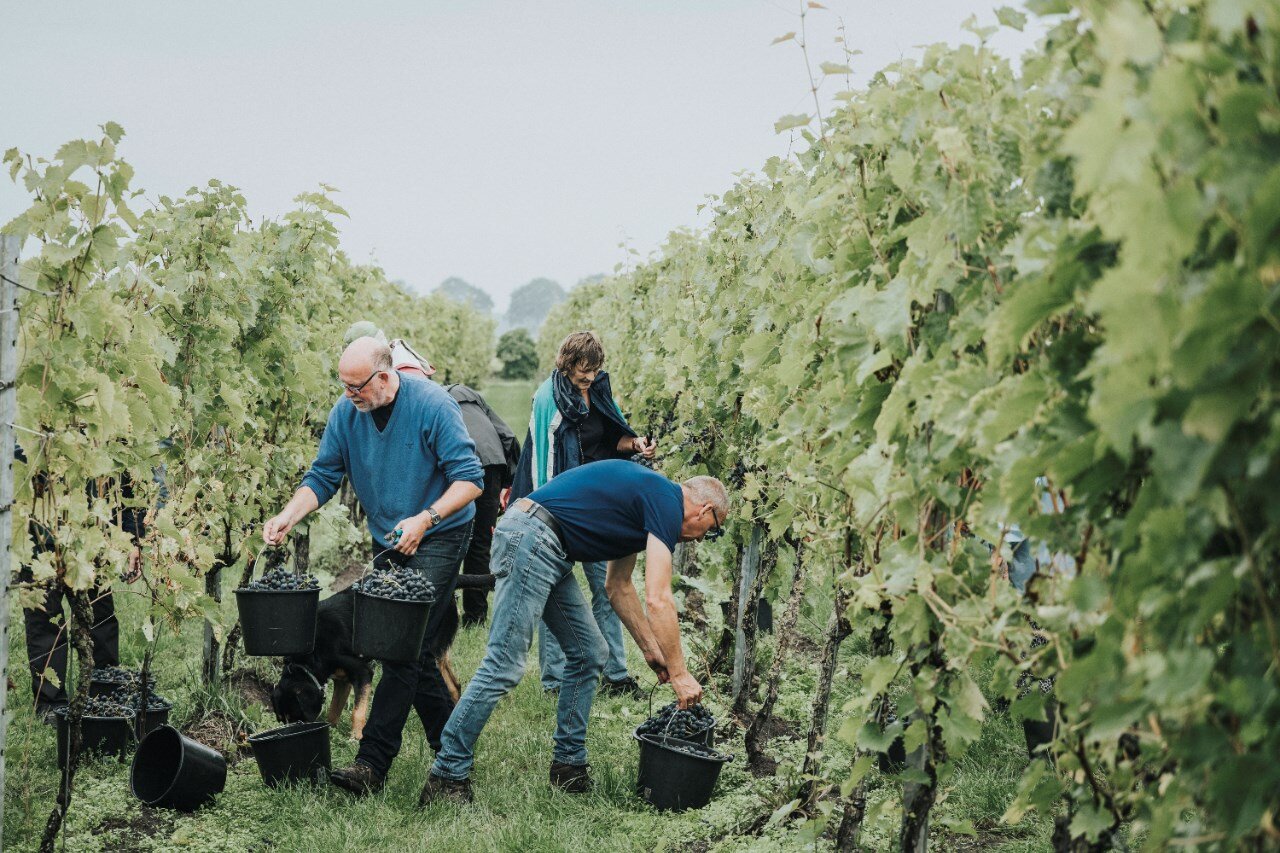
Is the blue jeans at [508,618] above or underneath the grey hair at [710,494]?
underneath

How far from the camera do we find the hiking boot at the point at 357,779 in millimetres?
4285

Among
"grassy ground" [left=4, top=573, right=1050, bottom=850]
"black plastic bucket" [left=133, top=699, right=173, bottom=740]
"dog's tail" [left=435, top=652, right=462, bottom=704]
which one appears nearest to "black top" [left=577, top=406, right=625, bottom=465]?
"dog's tail" [left=435, top=652, right=462, bottom=704]

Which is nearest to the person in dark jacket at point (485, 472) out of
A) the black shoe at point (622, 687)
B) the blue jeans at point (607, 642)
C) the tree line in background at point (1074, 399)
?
the blue jeans at point (607, 642)

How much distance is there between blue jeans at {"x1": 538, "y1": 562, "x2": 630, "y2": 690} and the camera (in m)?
5.84

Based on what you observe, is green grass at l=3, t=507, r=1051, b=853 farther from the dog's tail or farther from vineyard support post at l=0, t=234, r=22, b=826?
vineyard support post at l=0, t=234, r=22, b=826

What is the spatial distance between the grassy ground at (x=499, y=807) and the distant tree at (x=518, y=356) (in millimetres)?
58535

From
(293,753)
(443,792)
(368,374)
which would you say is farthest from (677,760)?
(368,374)

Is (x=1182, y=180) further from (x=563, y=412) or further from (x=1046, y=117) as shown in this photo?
(x=563, y=412)

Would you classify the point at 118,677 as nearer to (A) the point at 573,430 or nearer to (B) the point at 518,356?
(A) the point at 573,430

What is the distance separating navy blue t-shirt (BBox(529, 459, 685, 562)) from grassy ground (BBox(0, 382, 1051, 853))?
1.05 m

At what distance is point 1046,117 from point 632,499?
239cm

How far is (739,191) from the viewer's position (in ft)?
18.8

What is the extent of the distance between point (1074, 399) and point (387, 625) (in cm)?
311

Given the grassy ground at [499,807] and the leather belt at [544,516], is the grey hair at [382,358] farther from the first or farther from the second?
the grassy ground at [499,807]
